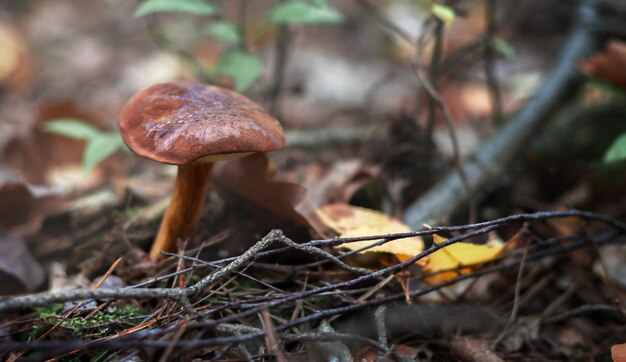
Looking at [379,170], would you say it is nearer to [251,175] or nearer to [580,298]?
[251,175]

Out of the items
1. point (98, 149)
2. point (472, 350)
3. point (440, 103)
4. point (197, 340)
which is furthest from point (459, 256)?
point (98, 149)

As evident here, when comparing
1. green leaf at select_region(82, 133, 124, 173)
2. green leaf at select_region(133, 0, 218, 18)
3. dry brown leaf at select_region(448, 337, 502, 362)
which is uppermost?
Answer: green leaf at select_region(133, 0, 218, 18)

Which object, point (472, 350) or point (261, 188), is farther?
point (261, 188)

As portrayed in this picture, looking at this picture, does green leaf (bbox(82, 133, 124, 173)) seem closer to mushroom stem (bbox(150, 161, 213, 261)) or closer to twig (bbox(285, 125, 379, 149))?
mushroom stem (bbox(150, 161, 213, 261))

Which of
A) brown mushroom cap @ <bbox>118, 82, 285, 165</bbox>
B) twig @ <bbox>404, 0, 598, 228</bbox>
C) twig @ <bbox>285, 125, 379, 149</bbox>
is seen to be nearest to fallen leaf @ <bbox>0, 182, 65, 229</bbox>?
brown mushroom cap @ <bbox>118, 82, 285, 165</bbox>

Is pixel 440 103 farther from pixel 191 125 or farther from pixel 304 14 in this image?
pixel 191 125

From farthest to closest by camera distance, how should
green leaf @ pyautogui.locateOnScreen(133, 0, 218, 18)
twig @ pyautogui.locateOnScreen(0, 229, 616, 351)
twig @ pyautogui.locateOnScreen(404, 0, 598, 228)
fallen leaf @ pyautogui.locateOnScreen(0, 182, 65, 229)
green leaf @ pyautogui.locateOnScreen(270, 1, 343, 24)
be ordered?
twig @ pyautogui.locateOnScreen(404, 0, 598, 228) → fallen leaf @ pyautogui.locateOnScreen(0, 182, 65, 229) → green leaf @ pyautogui.locateOnScreen(270, 1, 343, 24) → green leaf @ pyautogui.locateOnScreen(133, 0, 218, 18) → twig @ pyautogui.locateOnScreen(0, 229, 616, 351)

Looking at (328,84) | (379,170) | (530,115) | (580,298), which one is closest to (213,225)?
(379,170)
